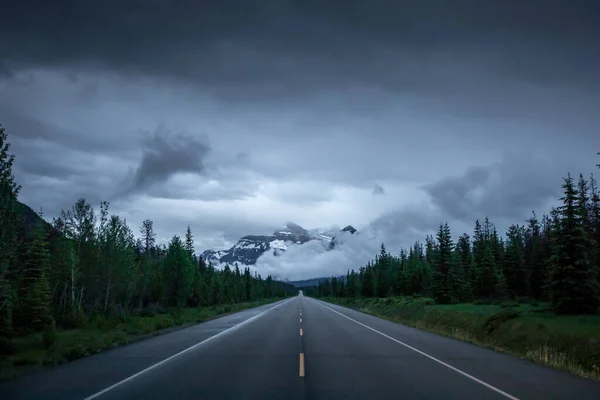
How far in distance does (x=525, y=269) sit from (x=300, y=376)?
5708 cm

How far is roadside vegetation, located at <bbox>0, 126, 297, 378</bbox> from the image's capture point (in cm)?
1467

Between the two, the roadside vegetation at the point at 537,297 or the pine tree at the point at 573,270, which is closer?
the roadside vegetation at the point at 537,297

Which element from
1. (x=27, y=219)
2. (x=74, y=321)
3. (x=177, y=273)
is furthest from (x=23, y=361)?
(x=177, y=273)

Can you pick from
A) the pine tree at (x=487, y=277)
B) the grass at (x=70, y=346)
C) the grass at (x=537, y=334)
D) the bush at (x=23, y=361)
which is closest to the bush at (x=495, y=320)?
the grass at (x=537, y=334)

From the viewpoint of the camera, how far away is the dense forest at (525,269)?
2831 cm

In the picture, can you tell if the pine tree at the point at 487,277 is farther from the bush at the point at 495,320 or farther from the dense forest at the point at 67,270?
the dense forest at the point at 67,270

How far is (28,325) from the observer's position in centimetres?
2980

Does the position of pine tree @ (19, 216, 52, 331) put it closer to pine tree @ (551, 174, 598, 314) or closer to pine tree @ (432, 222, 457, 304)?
pine tree @ (551, 174, 598, 314)

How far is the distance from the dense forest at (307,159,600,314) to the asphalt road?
17.4 metres

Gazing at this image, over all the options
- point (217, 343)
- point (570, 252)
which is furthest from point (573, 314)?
point (217, 343)

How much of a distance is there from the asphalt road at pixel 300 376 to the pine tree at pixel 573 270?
17.0 metres

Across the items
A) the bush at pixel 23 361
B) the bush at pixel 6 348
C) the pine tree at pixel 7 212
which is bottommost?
the bush at pixel 6 348

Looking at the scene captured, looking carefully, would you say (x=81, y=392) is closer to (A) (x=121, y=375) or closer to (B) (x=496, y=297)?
(A) (x=121, y=375)

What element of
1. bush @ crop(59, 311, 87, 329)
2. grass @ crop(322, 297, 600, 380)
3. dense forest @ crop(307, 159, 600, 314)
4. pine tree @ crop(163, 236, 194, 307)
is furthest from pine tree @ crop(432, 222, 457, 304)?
bush @ crop(59, 311, 87, 329)
